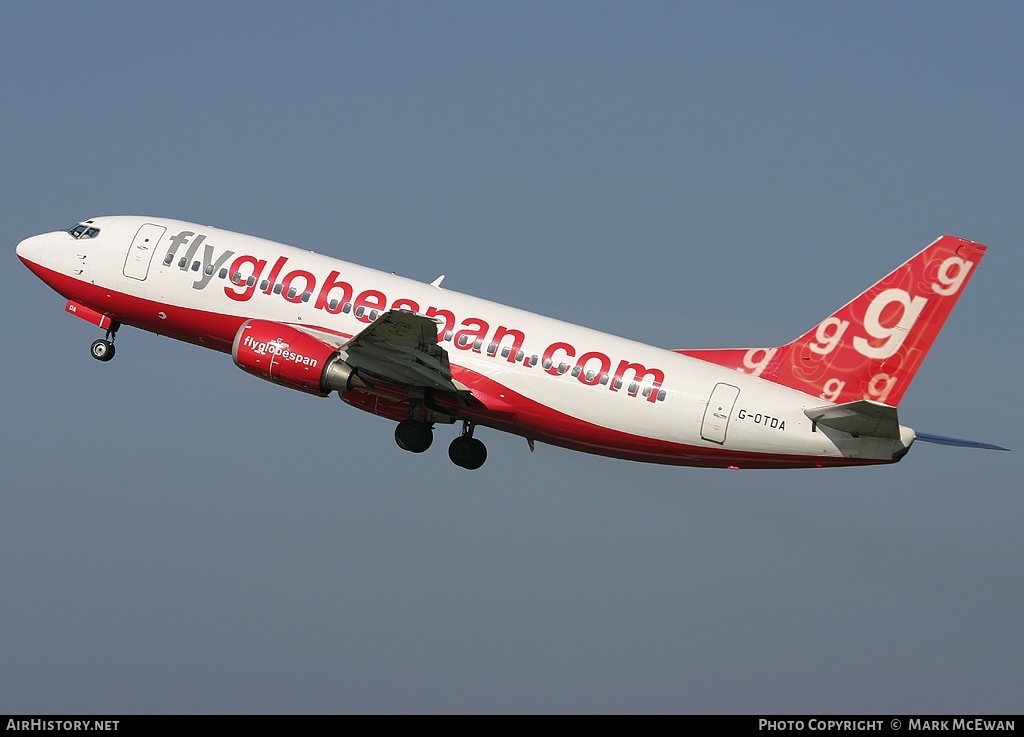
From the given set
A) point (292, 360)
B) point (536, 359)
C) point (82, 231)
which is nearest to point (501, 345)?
point (536, 359)

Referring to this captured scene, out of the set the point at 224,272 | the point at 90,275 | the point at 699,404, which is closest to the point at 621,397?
the point at 699,404

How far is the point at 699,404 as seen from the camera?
38656 mm

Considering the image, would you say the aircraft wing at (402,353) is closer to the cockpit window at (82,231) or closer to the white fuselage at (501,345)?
the white fuselage at (501,345)

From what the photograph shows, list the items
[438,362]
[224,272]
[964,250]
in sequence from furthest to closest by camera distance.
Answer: [224,272] → [438,362] → [964,250]

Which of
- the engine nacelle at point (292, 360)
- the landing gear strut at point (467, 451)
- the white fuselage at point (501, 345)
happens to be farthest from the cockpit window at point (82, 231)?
the landing gear strut at point (467, 451)

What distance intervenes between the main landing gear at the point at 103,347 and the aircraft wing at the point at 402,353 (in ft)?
35.5

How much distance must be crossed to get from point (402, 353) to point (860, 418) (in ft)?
41.0

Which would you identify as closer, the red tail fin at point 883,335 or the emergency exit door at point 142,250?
the red tail fin at point 883,335

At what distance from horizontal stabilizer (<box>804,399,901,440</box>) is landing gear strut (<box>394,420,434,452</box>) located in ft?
37.1

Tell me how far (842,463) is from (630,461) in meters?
6.36

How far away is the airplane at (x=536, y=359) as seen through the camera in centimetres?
3781

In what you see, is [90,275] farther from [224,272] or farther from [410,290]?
[410,290]

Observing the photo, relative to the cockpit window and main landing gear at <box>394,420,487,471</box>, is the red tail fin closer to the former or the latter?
main landing gear at <box>394,420,487,471</box>

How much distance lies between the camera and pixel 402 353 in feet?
130
